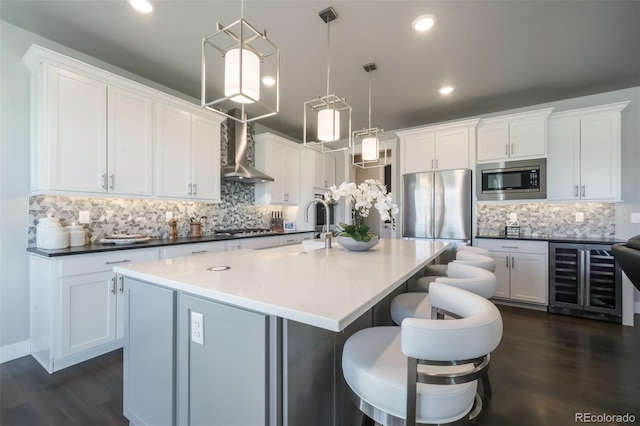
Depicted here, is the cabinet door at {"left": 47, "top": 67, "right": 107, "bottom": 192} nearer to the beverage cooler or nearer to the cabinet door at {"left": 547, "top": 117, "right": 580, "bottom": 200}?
the beverage cooler

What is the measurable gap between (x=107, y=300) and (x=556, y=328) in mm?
4383

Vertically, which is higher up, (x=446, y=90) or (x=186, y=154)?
(x=446, y=90)

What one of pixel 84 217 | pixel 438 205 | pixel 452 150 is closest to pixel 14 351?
pixel 84 217

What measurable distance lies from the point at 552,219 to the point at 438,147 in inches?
72.5

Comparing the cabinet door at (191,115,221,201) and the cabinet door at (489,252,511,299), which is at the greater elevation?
the cabinet door at (191,115,221,201)

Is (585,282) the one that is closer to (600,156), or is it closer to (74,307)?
(600,156)

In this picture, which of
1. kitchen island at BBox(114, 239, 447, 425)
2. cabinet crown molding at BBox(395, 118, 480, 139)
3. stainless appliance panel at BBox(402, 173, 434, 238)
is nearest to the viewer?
kitchen island at BBox(114, 239, 447, 425)

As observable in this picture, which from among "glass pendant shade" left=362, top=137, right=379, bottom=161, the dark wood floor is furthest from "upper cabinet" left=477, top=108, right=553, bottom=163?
the dark wood floor

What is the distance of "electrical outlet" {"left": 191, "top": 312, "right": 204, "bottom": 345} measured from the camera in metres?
1.14

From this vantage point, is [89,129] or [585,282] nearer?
[89,129]

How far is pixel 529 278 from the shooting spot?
345 centimetres

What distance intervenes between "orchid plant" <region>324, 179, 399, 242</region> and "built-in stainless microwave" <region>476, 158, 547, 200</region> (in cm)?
253

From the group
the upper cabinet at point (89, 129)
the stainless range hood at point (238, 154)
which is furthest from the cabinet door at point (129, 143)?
the stainless range hood at point (238, 154)
